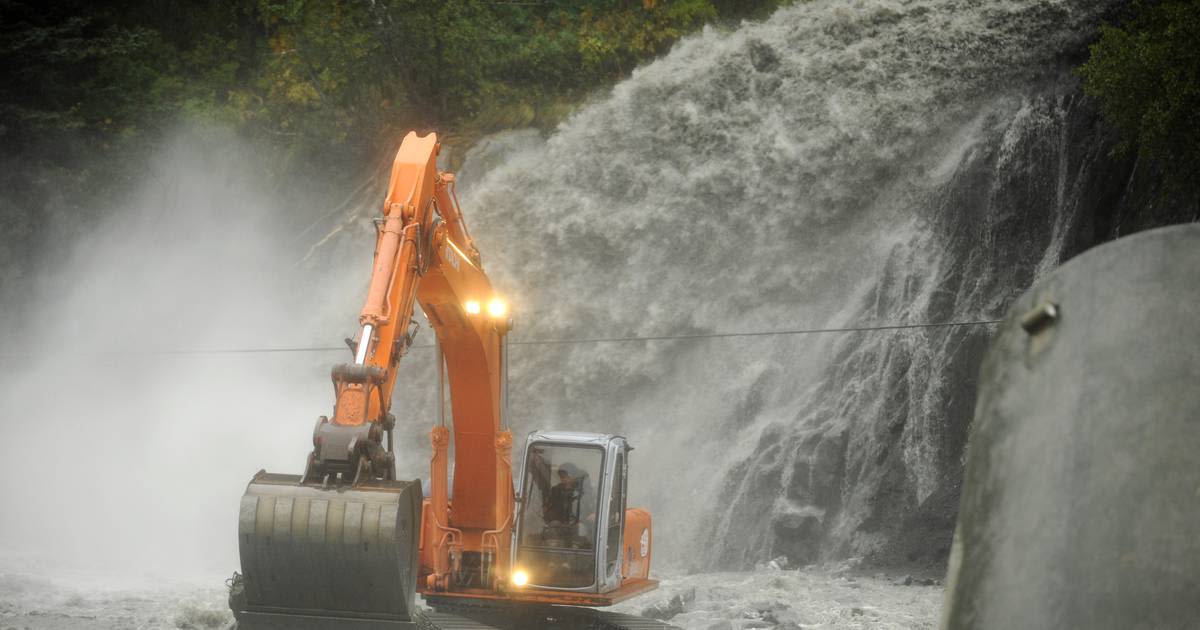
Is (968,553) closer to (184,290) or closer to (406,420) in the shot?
(406,420)

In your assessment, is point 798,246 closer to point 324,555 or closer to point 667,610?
point 667,610

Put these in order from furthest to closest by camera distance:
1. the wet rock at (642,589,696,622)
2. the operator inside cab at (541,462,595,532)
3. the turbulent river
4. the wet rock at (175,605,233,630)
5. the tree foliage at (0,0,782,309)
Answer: the tree foliage at (0,0,782,309)
the turbulent river
the wet rock at (642,589,696,622)
the wet rock at (175,605,233,630)
the operator inside cab at (541,462,595,532)

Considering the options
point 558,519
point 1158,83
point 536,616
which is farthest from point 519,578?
point 1158,83

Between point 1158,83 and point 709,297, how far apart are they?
8089 millimetres

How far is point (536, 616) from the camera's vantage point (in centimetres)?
1123

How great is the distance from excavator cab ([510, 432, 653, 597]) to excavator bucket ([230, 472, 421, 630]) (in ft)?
11.8

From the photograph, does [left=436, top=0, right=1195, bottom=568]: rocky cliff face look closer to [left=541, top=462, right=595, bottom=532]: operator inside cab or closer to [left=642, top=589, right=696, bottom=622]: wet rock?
[left=642, top=589, right=696, bottom=622]: wet rock

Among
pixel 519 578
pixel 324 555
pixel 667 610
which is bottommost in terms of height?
pixel 667 610

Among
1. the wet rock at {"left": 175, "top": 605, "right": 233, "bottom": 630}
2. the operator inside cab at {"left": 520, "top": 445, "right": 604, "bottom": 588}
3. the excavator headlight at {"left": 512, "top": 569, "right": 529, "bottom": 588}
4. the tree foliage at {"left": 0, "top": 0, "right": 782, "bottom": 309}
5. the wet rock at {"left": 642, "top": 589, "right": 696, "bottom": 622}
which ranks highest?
the tree foliage at {"left": 0, "top": 0, "right": 782, "bottom": 309}

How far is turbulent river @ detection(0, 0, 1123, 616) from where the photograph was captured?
1744 cm

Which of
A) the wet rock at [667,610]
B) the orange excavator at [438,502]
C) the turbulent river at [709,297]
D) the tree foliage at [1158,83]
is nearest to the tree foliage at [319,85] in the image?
the turbulent river at [709,297]

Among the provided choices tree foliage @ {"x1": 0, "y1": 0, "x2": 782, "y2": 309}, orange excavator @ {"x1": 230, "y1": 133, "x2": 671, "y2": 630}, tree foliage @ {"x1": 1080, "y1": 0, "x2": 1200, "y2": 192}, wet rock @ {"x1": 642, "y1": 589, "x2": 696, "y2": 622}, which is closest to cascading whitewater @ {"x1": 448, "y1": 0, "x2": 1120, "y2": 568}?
tree foliage @ {"x1": 1080, "y1": 0, "x2": 1200, "y2": 192}

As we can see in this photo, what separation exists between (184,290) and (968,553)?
26149 millimetres

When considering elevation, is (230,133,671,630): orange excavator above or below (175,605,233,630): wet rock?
above
